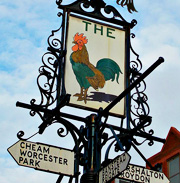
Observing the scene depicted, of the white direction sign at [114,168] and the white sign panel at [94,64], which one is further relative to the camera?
the white sign panel at [94,64]

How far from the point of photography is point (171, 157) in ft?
82.2

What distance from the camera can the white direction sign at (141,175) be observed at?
10609 mm

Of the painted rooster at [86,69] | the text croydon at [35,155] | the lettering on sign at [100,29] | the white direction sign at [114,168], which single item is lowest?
the white direction sign at [114,168]

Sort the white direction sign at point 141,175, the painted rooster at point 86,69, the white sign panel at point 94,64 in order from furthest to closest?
the painted rooster at point 86,69 < the white sign panel at point 94,64 < the white direction sign at point 141,175

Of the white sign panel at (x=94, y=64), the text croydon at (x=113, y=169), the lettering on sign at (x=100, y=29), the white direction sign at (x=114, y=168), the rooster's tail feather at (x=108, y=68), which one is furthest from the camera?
the lettering on sign at (x=100, y=29)

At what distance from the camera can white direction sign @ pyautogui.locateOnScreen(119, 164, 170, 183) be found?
34.8 feet

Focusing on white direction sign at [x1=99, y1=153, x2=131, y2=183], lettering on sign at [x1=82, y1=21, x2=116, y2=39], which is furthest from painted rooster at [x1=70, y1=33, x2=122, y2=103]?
white direction sign at [x1=99, y1=153, x2=131, y2=183]

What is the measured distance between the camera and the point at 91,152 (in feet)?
36.0

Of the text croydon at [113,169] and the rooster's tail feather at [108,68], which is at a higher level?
the rooster's tail feather at [108,68]

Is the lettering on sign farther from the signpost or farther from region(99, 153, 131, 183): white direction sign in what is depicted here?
region(99, 153, 131, 183): white direction sign

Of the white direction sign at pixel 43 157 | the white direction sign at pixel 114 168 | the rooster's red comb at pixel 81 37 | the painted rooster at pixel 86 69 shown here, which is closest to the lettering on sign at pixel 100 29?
the rooster's red comb at pixel 81 37

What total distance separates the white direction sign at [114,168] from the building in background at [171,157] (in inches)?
575

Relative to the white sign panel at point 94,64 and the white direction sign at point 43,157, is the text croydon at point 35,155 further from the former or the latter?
the white sign panel at point 94,64

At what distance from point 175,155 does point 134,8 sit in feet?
40.3
